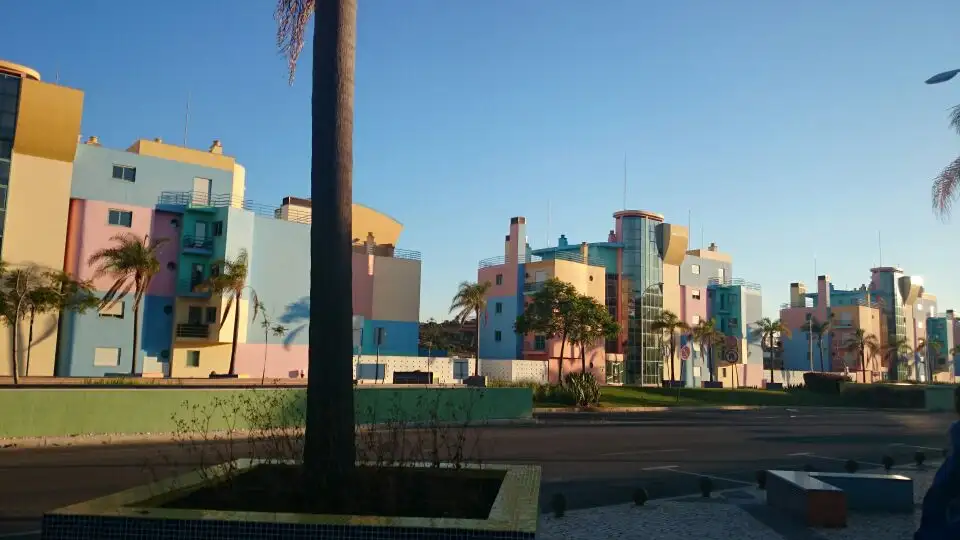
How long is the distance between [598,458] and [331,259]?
11.4 meters

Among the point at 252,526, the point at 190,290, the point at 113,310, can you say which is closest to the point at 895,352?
the point at 190,290

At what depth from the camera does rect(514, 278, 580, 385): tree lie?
59.7m

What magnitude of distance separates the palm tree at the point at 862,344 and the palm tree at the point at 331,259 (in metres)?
108

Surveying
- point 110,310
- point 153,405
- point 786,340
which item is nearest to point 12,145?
point 110,310

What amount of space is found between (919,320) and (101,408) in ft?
Answer: 440

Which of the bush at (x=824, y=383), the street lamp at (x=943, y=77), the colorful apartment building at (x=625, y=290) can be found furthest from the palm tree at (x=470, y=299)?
the street lamp at (x=943, y=77)

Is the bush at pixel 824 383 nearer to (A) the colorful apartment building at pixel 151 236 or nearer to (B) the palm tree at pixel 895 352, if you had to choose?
(A) the colorful apartment building at pixel 151 236

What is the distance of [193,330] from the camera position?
48312mm

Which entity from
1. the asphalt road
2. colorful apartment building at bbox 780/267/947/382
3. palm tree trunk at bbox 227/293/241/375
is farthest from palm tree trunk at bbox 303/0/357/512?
colorful apartment building at bbox 780/267/947/382

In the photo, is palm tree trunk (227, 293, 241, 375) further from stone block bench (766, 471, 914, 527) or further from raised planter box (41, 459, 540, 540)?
raised planter box (41, 459, 540, 540)

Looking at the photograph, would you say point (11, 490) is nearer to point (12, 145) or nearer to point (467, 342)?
point (12, 145)

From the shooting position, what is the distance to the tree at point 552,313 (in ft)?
196

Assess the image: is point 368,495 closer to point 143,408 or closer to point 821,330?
point 143,408

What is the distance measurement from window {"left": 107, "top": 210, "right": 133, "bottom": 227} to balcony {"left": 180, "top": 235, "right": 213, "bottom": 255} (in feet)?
11.2
